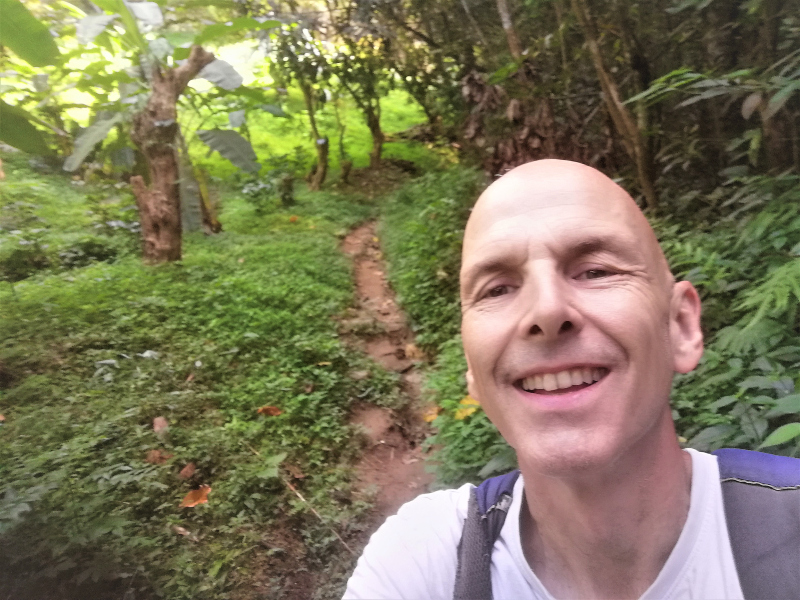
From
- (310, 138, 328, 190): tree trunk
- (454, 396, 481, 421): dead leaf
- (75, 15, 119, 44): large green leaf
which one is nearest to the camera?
(75, 15, 119, 44): large green leaf

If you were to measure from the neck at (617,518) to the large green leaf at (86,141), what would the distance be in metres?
1.35

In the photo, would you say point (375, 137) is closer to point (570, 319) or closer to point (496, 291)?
point (496, 291)

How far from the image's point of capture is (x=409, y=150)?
6.40 feet

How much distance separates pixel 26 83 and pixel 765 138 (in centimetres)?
206

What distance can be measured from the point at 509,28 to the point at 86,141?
1.41 m

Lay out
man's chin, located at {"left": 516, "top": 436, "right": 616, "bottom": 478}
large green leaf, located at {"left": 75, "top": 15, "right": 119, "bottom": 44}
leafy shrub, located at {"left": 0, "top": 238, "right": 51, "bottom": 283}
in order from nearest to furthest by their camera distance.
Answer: man's chin, located at {"left": 516, "top": 436, "right": 616, "bottom": 478}, leafy shrub, located at {"left": 0, "top": 238, "right": 51, "bottom": 283}, large green leaf, located at {"left": 75, "top": 15, "right": 119, "bottom": 44}

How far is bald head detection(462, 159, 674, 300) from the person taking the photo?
645 millimetres

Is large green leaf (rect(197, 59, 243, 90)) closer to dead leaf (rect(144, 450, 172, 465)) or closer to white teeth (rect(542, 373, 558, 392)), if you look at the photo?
dead leaf (rect(144, 450, 172, 465))

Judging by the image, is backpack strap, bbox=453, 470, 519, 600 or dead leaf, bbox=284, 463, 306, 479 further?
dead leaf, bbox=284, 463, 306, 479

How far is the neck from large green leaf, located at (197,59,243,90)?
1476 mm

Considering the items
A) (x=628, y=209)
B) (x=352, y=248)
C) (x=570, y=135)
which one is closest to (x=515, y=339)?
(x=628, y=209)

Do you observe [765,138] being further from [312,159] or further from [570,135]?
[312,159]

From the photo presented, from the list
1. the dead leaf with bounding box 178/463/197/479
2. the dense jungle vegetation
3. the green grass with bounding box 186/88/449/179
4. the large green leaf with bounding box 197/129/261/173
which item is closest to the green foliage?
the dense jungle vegetation

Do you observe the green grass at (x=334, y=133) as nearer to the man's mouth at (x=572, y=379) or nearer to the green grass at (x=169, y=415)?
the green grass at (x=169, y=415)
